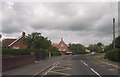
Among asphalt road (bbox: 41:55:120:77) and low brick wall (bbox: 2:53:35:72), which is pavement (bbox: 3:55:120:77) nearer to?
asphalt road (bbox: 41:55:120:77)

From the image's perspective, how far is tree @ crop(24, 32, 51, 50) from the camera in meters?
76.7

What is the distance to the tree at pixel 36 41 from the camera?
252 ft

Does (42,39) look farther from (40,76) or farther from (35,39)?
(40,76)

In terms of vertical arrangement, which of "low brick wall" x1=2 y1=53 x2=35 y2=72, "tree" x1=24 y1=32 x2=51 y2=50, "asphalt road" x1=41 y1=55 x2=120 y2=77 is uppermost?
"tree" x1=24 y1=32 x2=51 y2=50

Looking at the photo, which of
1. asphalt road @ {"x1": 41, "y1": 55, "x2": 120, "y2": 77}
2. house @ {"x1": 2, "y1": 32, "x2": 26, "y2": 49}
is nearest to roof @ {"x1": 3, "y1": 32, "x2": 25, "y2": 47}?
house @ {"x1": 2, "y1": 32, "x2": 26, "y2": 49}

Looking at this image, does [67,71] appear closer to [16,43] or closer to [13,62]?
[13,62]

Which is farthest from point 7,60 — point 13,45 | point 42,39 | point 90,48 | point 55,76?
point 90,48

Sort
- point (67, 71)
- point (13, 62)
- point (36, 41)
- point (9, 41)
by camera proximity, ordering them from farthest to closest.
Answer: point (9, 41)
point (36, 41)
point (13, 62)
point (67, 71)

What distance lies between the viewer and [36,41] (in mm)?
76750

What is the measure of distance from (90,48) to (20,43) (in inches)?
4357

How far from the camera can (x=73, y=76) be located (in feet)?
61.0

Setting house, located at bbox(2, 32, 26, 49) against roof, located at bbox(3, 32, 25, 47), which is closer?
house, located at bbox(2, 32, 26, 49)

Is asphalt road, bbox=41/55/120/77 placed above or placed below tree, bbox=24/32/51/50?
below

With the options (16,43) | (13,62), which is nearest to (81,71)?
(13,62)
